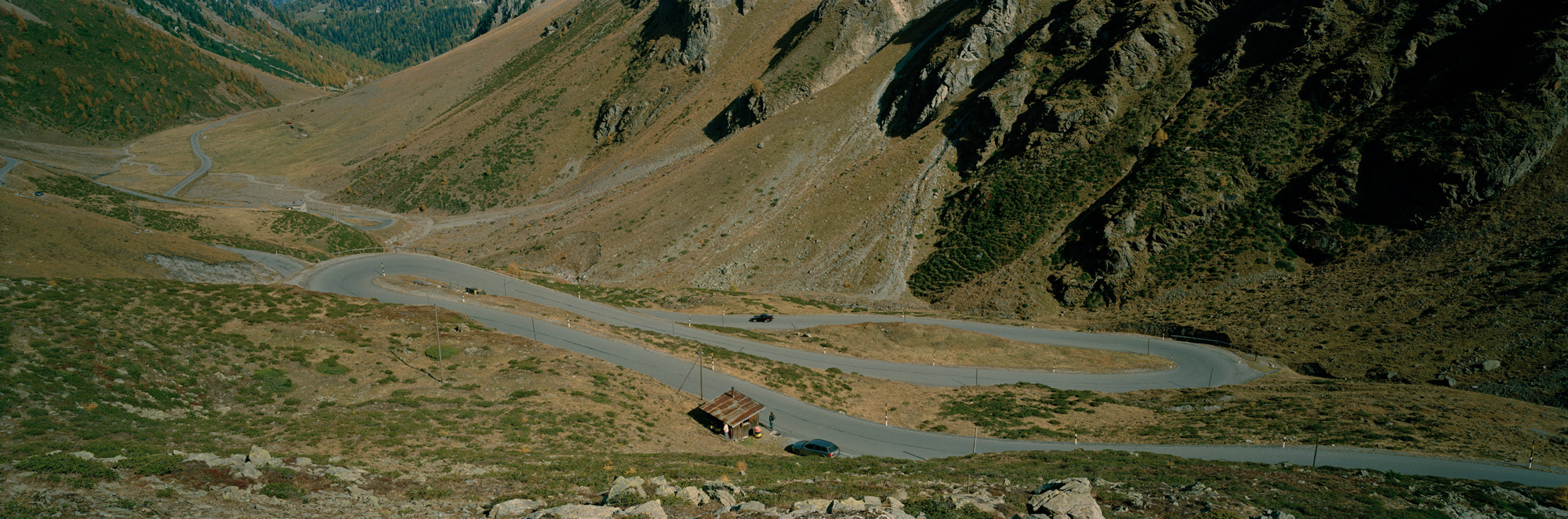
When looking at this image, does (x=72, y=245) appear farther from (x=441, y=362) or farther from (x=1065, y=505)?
(x=1065, y=505)

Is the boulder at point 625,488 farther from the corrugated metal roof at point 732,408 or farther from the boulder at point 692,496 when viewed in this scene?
the corrugated metal roof at point 732,408

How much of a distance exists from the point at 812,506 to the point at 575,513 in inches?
209

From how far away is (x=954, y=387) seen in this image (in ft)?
111

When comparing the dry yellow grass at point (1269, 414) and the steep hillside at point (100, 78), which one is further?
the steep hillside at point (100, 78)

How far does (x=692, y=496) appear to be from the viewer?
1425 cm

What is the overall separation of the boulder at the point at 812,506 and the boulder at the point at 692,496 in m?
2.29

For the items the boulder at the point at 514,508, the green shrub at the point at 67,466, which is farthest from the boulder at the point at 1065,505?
the green shrub at the point at 67,466

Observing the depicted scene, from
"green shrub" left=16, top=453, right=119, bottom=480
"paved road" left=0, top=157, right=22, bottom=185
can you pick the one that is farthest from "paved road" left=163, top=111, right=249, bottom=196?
"green shrub" left=16, top=453, right=119, bottom=480

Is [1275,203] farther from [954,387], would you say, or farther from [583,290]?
[583,290]

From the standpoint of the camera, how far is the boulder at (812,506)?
43.9 ft

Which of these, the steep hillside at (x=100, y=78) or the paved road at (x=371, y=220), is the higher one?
the steep hillside at (x=100, y=78)

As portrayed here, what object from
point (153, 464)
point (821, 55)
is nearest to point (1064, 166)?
point (821, 55)

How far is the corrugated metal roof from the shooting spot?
2512 centimetres

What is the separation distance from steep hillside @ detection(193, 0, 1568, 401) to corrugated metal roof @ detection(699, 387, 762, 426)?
25831 millimetres
